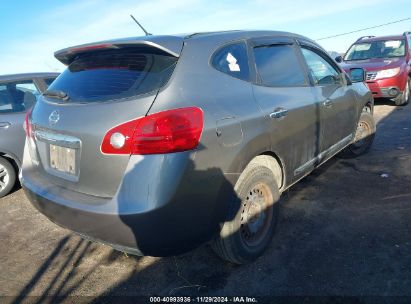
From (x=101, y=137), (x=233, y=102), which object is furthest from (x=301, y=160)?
(x=101, y=137)

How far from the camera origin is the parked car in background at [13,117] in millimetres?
4496

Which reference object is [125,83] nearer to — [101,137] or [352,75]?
[101,137]

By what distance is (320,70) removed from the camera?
3914 millimetres

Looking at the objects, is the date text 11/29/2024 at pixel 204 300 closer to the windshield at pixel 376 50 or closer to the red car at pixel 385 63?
the red car at pixel 385 63

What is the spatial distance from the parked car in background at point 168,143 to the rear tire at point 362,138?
2.27 metres

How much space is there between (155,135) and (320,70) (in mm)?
2531

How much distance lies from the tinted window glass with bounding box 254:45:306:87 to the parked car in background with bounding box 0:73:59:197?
3215 mm

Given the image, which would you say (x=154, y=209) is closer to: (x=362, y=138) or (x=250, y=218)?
(x=250, y=218)

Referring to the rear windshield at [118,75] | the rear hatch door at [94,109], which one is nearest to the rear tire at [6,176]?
the rear hatch door at [94,109]

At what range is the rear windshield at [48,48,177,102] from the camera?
2.29 meters

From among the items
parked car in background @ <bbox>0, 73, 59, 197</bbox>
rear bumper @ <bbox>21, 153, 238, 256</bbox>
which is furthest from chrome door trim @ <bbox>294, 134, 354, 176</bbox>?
parked car in background @ <bbox>0, 73, 59, 197</bbox>

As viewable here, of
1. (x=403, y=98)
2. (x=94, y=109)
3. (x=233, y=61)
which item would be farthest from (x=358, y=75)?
(x=403, y=98)

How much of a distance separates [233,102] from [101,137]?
93cm

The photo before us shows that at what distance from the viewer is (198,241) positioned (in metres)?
2.34
